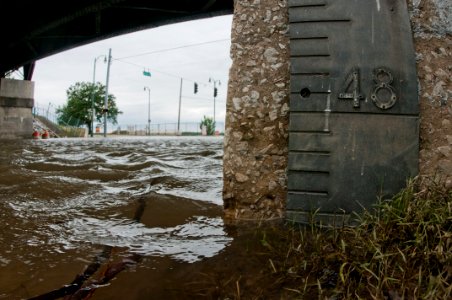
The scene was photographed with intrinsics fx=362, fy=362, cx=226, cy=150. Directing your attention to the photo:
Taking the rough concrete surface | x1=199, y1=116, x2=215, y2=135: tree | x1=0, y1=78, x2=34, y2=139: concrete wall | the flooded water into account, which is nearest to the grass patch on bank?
the rough concrete surface

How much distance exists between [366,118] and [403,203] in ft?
2.43

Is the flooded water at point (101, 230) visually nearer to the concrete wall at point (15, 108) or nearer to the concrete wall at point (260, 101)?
the concrete wall at point (260, 101)

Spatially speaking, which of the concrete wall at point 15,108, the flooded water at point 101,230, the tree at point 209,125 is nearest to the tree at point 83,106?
the tree at point 209,125

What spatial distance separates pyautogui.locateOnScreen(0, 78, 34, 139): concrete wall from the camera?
687 inches

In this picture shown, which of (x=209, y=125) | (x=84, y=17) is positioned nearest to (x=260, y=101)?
(x=84, y=17)

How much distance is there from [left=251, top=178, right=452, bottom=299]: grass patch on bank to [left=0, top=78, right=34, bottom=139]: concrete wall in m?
18.6

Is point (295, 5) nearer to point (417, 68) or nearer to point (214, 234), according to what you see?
point (417, 68)

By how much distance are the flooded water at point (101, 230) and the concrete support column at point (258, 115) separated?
13.9 inches

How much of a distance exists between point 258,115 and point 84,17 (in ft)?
Result: 41.5

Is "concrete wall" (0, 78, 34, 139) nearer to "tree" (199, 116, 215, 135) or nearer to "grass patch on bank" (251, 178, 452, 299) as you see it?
"grass patch on bank" (251, 178, 452, 299)

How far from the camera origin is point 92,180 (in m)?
4.25

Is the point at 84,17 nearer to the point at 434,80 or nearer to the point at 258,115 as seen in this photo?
the point at 258,115

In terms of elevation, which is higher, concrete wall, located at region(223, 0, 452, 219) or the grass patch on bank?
concrete wall, located at region(223, 0, 452, 219)

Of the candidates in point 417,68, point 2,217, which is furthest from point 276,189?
point 2,217
